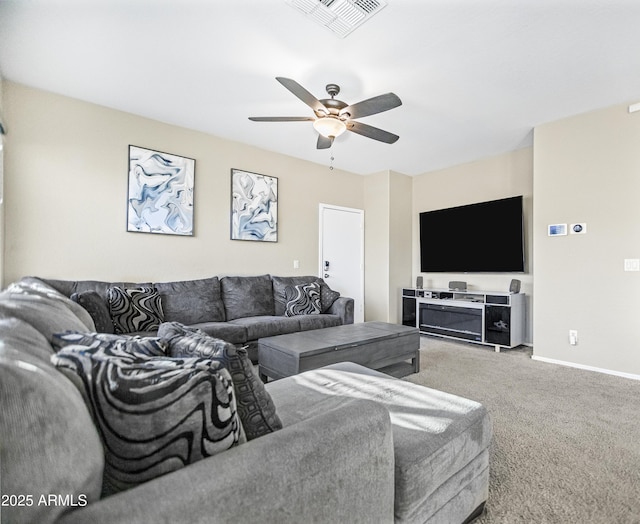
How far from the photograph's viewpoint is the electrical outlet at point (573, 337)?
3.45m

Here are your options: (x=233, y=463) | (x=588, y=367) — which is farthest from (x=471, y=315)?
(x=233, y=463)

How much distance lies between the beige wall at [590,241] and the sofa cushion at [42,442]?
4207 millimetres

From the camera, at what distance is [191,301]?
138 inches

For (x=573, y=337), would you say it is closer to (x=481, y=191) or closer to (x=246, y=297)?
(x=481, y=191)

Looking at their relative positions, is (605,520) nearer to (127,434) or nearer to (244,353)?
(244,353)

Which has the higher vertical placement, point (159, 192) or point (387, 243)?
point (159, 192)

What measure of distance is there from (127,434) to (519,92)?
3780 mm

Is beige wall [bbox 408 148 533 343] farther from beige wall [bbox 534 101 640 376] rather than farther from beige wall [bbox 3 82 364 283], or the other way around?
beige wall [bbox 3 82 364 283]

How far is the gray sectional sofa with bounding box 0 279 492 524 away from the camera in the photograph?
53cm

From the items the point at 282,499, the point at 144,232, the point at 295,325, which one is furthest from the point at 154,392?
the point at 144,232

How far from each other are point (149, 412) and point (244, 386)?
0.95 feet

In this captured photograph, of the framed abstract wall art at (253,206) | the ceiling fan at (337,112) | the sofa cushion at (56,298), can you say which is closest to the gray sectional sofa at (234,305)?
the framed abstract wall art at (253,206)

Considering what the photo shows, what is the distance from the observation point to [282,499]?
71cm

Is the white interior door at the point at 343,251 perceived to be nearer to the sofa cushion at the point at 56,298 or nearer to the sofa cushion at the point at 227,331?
the sofa cushion at the point at 227,331
